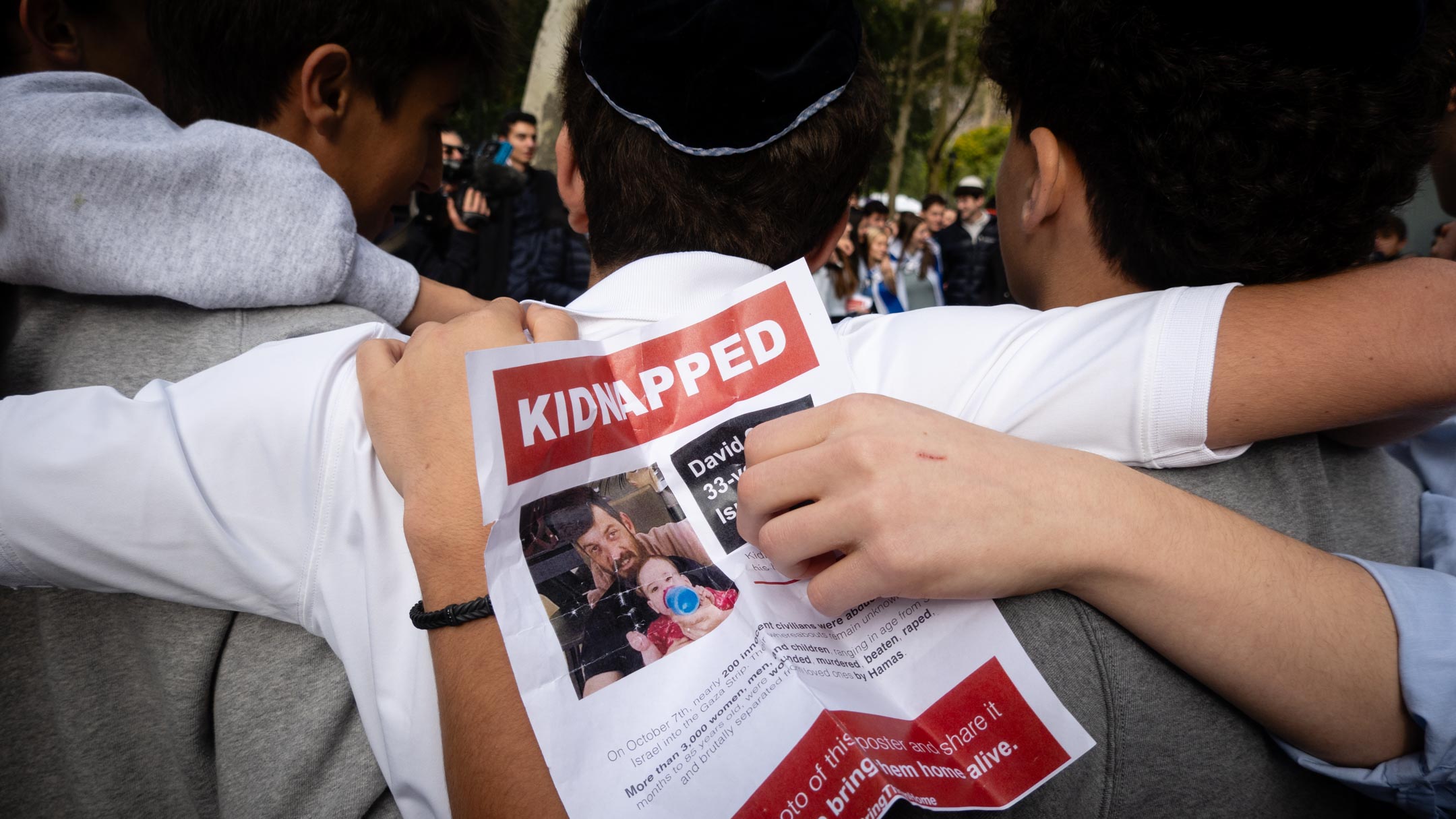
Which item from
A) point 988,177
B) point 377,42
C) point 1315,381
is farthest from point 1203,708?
point 988,177

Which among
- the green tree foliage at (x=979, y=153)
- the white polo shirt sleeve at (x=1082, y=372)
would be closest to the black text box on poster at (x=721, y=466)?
the white polo shirt sleeve at (x=1082, y=372)

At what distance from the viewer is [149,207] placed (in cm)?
108

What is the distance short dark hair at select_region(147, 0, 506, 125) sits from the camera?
56.5 inches

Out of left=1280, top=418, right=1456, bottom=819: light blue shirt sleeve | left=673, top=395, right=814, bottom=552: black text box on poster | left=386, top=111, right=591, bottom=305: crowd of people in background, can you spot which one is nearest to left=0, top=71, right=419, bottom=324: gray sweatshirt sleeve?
left=673, top=395, right=814, bottom=552: black text box on poster

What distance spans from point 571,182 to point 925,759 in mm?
973

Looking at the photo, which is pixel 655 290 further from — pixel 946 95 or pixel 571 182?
pixel 946 95

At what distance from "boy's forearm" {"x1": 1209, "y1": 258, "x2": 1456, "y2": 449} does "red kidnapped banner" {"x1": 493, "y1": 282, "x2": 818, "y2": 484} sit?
1.50 ft

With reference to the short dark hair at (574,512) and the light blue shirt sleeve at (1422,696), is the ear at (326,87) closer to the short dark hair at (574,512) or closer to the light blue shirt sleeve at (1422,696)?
the short dark hair at (574,512)

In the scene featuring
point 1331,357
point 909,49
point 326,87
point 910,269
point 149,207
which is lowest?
point 910,269

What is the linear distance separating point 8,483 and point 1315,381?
140 centimetres

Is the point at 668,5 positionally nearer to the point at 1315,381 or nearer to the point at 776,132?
the point at 776,132

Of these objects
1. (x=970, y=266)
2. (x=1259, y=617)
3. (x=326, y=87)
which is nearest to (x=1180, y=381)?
(x=1259, y=617)

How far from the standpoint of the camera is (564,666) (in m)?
0.77

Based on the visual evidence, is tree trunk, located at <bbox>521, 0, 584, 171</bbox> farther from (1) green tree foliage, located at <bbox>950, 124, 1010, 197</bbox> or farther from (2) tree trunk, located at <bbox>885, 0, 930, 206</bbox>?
(1) green tree foliage, located at <bbox>950, 124, 1010, 197</bbox>
